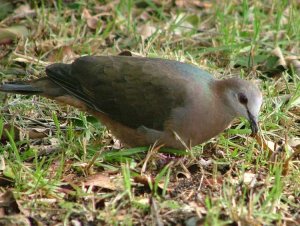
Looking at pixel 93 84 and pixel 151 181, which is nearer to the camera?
pixel 151 181

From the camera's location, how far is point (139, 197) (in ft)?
13.0

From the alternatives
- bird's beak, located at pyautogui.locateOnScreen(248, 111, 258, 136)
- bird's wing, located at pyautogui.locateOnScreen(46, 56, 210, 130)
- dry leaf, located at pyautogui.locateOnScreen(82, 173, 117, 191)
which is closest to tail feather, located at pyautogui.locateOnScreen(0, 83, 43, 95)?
bird's wing, located at pyautogui.locateOnScreen(46, 56, 210, 130)

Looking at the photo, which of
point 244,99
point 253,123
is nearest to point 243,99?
point 244,99

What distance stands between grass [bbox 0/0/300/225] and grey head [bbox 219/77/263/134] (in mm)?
251

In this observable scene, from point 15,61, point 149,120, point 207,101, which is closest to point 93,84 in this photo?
point 149,120

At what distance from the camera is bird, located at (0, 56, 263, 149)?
14.7ft

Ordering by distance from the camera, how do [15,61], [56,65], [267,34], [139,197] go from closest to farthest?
1. [139,197]
2. [56,65]
3. [15,61]
4. [267,34]

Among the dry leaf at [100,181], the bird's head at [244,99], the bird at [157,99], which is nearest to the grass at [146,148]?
the dry leaf at [100,181]

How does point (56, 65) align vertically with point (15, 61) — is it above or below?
above

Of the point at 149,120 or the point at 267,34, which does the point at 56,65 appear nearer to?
the point at 149,120

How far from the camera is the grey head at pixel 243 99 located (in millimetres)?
4473

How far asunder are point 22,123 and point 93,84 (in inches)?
24.6

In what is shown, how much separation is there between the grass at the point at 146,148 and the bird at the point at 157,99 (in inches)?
5.9

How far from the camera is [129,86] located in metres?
4.60
